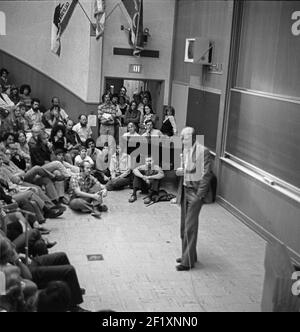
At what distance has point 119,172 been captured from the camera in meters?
9.70

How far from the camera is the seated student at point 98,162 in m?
9.60

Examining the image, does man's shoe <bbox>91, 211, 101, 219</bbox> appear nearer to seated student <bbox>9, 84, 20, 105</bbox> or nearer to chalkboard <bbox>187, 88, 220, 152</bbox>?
chalkboard <bbox>187, 88, 220, 152</bbox>

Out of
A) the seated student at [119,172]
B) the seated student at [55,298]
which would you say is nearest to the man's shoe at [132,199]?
the seated student at [119,172]

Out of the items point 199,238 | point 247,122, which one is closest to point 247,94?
point 247,122

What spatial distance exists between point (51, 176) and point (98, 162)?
1714 mm

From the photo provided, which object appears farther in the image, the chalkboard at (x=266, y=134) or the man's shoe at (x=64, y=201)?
the man's shoe at (x=64, y=201)

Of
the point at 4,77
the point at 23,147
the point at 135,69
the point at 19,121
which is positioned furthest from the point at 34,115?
the point at 135,69

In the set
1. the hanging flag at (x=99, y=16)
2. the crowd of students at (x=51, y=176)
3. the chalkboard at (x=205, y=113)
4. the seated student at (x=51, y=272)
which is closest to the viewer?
the crowd of students at (x=51, y=176)

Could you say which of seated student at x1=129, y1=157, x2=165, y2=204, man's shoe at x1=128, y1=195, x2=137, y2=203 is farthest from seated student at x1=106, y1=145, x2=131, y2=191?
man's shoe at x1=128, y1=195, x2=137, y2=203

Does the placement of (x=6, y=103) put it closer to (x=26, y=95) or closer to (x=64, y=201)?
(x=26, y=95)

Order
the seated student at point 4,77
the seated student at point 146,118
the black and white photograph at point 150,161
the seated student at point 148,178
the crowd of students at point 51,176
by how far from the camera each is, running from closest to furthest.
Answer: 1. the crowd of students at point 51,176
2. the black and white photograph at point 150,161
3. the seated student at point 148,178
4. the seated student at point 146,118
5. the seated student at point 4,77

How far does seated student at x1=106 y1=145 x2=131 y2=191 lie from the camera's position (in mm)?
9539

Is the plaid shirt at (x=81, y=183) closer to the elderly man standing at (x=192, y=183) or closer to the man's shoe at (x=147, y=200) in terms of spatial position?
the man's shoe at (x=147, y=200)
